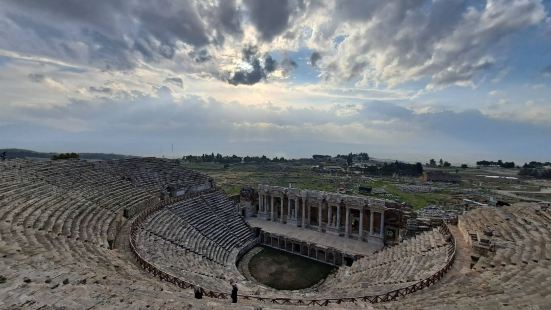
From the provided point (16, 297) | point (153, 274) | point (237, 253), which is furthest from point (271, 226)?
point (16, 297)

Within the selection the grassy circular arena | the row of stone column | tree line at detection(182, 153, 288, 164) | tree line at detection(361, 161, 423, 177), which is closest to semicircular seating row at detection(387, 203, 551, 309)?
the row of stone column

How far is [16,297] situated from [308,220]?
126 ft

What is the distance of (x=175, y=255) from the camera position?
2697cm

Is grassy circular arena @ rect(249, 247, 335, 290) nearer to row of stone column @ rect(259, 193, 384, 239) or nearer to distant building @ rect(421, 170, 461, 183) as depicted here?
row of stone column @ rect(259, 193, 384, 239)

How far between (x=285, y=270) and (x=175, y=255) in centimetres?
1323

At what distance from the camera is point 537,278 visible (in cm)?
1586

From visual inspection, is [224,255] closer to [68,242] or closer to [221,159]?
Answer: [68,242]

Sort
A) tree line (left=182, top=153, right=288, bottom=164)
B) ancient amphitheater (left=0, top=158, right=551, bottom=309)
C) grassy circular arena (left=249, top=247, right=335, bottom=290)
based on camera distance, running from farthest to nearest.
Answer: tree line (left=182, top=153, right=288, bottom=164) < grassy circular arena (left=249, top=247, right=335, bottom=290) < ancient amphitheater (left=0, top=158, right=551, bottom=309)

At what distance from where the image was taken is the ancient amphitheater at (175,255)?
13117 mm

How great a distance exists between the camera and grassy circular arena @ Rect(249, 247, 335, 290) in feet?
104

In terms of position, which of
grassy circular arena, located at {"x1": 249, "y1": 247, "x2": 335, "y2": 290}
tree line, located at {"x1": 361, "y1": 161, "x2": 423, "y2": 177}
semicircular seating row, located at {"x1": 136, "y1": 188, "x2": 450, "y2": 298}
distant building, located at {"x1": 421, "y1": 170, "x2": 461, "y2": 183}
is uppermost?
tree line, located at {"x1": 361, "y1": 161, "x2": 423, "y2": 177}

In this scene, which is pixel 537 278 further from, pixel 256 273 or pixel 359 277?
pixel 256 273

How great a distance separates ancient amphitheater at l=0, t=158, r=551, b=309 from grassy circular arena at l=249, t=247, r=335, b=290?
2.33 m

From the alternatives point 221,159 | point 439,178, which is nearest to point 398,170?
point 439,178
